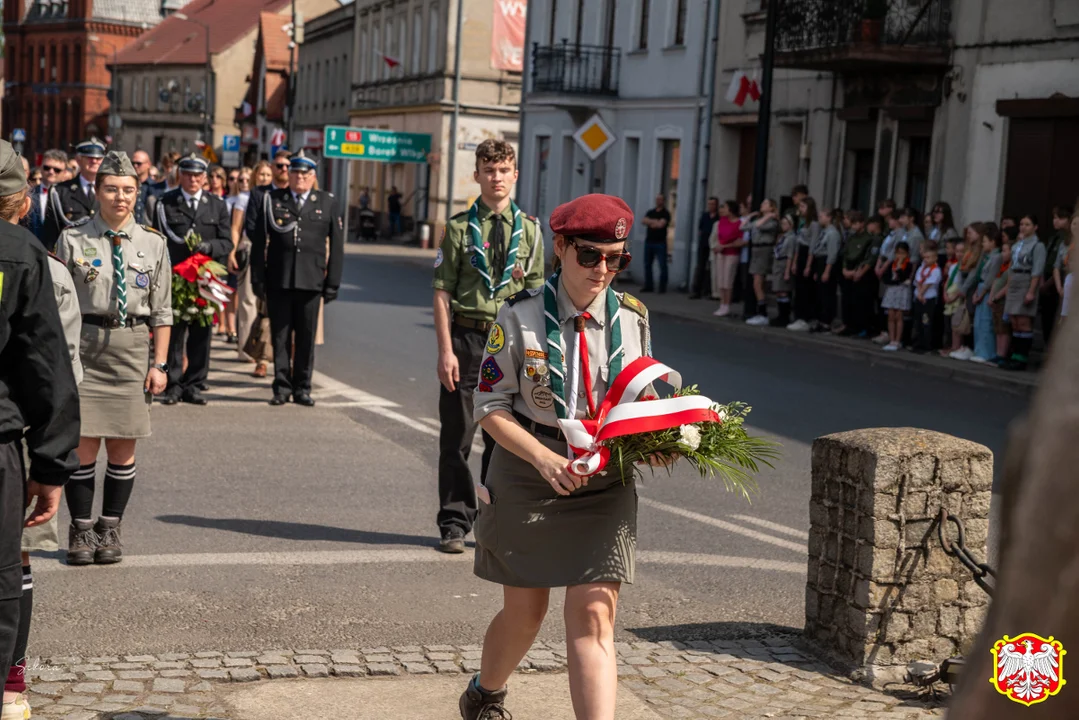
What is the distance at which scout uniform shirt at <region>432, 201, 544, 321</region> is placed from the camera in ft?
25.0

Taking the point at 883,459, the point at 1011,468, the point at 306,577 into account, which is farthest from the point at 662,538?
the point at 1011,468

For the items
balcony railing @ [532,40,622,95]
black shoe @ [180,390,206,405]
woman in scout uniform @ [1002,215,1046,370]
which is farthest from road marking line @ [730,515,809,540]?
balcony railing @ [532,40,622,95]

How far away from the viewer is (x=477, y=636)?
245 inches

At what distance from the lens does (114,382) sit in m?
7.26

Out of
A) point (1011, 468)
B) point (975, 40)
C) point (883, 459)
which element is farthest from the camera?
point (975, 40)

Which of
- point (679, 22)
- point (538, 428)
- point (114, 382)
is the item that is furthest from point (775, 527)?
point (679, 22)

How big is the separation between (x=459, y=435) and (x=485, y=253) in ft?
3.05

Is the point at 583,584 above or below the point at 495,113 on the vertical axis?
below

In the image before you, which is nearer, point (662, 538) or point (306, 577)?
point (306, 577)

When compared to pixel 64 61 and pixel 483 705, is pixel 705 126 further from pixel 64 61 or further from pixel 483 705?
pixel 64 61

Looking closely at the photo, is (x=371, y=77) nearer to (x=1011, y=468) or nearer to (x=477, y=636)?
(x=477, y=636)

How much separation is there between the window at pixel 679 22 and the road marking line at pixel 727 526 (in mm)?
25331

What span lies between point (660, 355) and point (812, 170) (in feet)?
34.2

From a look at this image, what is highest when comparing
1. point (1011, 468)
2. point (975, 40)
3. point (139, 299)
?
point (975, 40)
